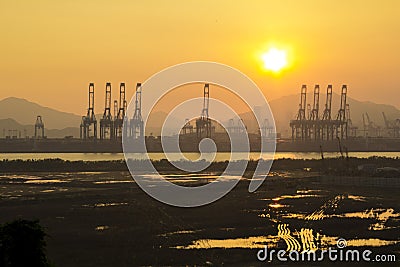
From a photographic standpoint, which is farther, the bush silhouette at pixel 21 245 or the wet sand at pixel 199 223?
the wet sand at pixel 199 223

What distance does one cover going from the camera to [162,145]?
7800 inches

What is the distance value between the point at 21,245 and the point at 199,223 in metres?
22.2

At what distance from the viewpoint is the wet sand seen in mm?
26781

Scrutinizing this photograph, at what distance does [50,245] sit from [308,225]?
12460 mm

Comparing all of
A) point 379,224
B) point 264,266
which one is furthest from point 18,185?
point 264,266

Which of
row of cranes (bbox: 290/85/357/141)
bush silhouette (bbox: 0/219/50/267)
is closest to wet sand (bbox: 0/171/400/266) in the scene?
bush silhouette (bbox: 0/219/50/267)

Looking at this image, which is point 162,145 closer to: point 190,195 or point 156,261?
point 190,195

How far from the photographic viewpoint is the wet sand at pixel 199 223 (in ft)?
87.9

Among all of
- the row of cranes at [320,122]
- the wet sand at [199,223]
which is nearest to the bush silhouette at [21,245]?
the wet sand at [199,223]

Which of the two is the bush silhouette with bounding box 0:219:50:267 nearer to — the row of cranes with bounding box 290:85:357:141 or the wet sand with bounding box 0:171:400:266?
the wet sand with bounding box 0:171:400:266

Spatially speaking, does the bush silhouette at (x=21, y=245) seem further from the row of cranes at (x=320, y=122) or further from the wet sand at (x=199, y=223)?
the row of cranes at (x=320, y=122)

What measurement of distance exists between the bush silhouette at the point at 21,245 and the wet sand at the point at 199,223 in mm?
11555

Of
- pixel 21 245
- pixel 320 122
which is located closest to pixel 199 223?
pixel 21 245

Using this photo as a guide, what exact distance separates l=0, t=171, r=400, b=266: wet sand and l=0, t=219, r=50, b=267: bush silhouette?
455 inches
